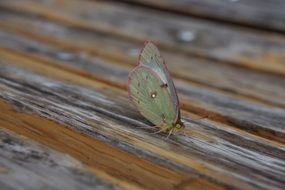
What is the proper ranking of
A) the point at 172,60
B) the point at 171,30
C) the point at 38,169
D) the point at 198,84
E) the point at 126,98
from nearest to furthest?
1. the point at 38,169
2. the point at 126,98
3. the point at 198,84
4. the point at 172,60
5. the point at 171,30

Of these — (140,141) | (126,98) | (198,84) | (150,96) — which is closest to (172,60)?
(198,84)

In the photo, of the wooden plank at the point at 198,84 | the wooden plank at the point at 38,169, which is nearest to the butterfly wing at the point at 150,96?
the wooden plank at the point at 198,84

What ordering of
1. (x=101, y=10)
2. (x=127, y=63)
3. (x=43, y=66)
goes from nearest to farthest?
1. (x=43, y=66)
2. (x=127, y=63)
3. (x=101, y=10)

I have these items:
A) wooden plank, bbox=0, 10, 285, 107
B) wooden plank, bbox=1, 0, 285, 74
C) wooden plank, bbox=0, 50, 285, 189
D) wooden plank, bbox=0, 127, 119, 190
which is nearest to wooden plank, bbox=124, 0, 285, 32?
wooden plank, bbox=1, 0, 285, 74

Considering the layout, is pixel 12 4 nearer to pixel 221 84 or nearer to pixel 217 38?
pixel 217 38

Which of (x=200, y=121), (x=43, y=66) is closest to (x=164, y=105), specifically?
(x=200, y=121)

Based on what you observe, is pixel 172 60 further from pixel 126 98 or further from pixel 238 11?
pixel 126 98

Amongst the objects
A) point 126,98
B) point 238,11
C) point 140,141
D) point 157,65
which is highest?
point 238,11

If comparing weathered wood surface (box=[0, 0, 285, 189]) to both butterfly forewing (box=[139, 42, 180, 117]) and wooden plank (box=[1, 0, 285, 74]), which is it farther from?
butterfly forewing (box=[139, 42, 180, 117])
